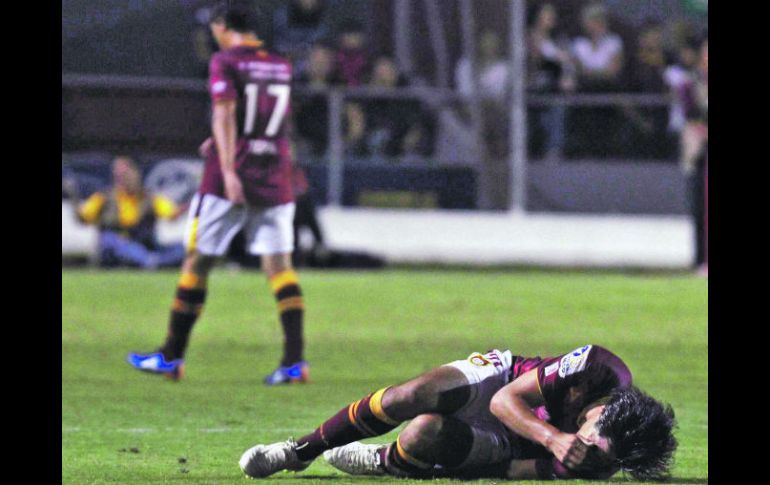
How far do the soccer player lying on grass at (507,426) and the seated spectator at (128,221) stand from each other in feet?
38.5

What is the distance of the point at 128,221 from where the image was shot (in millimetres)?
18250

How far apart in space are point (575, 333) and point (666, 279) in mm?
5016

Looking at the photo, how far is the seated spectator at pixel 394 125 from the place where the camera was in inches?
826

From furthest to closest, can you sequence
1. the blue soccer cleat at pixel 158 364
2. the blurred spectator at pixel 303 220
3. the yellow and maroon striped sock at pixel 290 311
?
the blurred spectator at pixel 303 220 < the blue soccer cleat at pixel 158 364 < the yellow and maroon striped sock at pixel 290 311

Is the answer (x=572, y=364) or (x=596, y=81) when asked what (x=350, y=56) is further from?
(x=572, y=364)

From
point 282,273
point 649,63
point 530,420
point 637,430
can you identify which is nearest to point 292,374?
point 282,273

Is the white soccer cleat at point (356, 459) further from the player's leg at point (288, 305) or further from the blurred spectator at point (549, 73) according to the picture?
the blurred spectator at point (549, 73)

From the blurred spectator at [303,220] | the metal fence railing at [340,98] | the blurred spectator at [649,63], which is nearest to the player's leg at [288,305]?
the blurred spectator at [303,220]

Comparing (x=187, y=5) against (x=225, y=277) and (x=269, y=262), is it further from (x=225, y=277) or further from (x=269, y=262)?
(x=269, y=262)

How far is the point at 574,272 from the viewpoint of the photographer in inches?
762

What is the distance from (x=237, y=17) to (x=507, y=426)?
452 centimetres

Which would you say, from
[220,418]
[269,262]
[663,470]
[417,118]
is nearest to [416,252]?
[417,118]

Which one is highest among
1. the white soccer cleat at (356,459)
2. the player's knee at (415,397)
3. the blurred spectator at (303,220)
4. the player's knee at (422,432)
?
the player's knee at (415,397)
